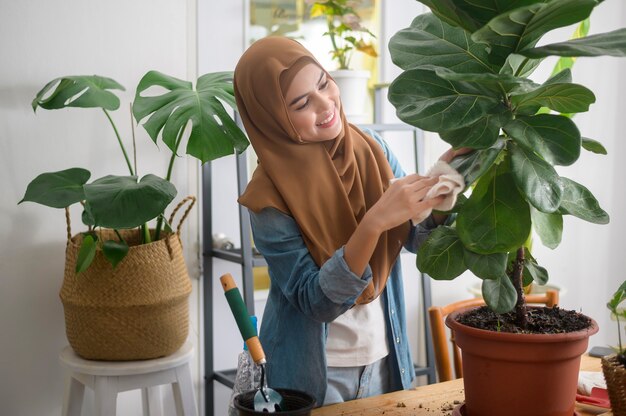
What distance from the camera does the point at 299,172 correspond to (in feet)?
5.03

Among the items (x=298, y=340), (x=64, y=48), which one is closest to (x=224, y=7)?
(x=64, y=48)

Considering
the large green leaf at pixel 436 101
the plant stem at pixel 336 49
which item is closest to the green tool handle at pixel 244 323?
the large green leaf at pixel 436 101

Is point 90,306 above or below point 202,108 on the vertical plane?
below

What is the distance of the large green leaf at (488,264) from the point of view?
1020mm

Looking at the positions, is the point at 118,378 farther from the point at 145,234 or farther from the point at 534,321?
the point at 534,321

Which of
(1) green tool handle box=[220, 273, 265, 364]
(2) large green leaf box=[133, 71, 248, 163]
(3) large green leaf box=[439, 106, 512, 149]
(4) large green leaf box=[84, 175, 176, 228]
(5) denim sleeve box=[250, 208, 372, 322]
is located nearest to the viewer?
(3) large green leaf box=[439, 106, 512, 149]

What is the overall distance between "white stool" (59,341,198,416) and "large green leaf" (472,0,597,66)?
4.77 ft

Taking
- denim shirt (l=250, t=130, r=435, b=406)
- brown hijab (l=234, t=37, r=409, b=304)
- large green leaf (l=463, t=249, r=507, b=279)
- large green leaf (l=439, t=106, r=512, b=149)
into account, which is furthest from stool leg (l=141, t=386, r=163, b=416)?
large green leaf (l=439, t=106, r=512, b=149)

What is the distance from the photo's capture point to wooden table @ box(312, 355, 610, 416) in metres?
1.25

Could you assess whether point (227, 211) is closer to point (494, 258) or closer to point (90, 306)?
point (90, 306)

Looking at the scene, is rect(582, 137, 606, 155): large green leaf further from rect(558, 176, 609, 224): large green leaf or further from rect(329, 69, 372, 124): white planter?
rect(329, 69, 372, 124): white planter

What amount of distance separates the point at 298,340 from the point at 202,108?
71 cm

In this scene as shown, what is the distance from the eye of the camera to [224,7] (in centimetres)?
251

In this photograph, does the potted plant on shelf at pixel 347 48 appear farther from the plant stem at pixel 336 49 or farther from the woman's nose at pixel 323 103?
the woman's nose at pixel 323 103
